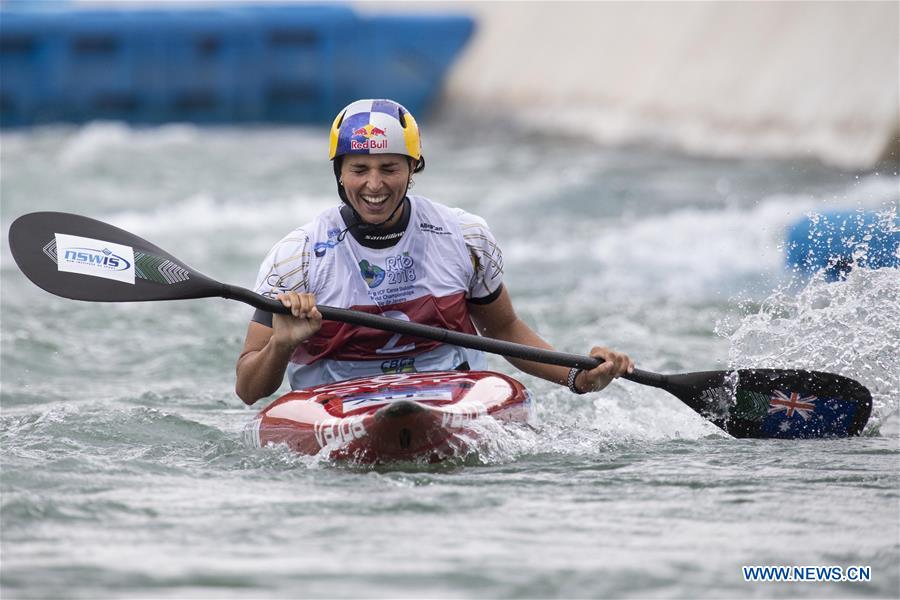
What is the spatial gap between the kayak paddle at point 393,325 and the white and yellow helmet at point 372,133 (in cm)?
61

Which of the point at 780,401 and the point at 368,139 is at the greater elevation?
the point at 368,139

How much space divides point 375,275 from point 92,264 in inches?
44.8

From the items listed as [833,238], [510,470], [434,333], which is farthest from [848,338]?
[833,238]

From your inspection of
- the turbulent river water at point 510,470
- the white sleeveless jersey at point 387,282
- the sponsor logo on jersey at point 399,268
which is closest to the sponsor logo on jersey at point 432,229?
the white sleeveless jersey at point 387,282

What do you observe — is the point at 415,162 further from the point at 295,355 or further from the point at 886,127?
the point at 886,127

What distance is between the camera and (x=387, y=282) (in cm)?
536

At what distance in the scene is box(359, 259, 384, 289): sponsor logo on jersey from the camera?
5328 mm

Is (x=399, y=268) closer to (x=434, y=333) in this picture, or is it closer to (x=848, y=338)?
(x=434, y=333)

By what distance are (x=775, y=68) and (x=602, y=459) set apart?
38.2 feet

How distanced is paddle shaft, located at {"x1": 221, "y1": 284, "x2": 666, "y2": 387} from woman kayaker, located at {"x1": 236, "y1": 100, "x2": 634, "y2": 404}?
0.07 metres

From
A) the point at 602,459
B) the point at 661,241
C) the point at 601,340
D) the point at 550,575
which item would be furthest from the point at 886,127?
the point at 550,575

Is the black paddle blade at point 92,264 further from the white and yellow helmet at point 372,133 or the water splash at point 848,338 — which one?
the water splash at point 848,338

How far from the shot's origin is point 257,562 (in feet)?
13.2
